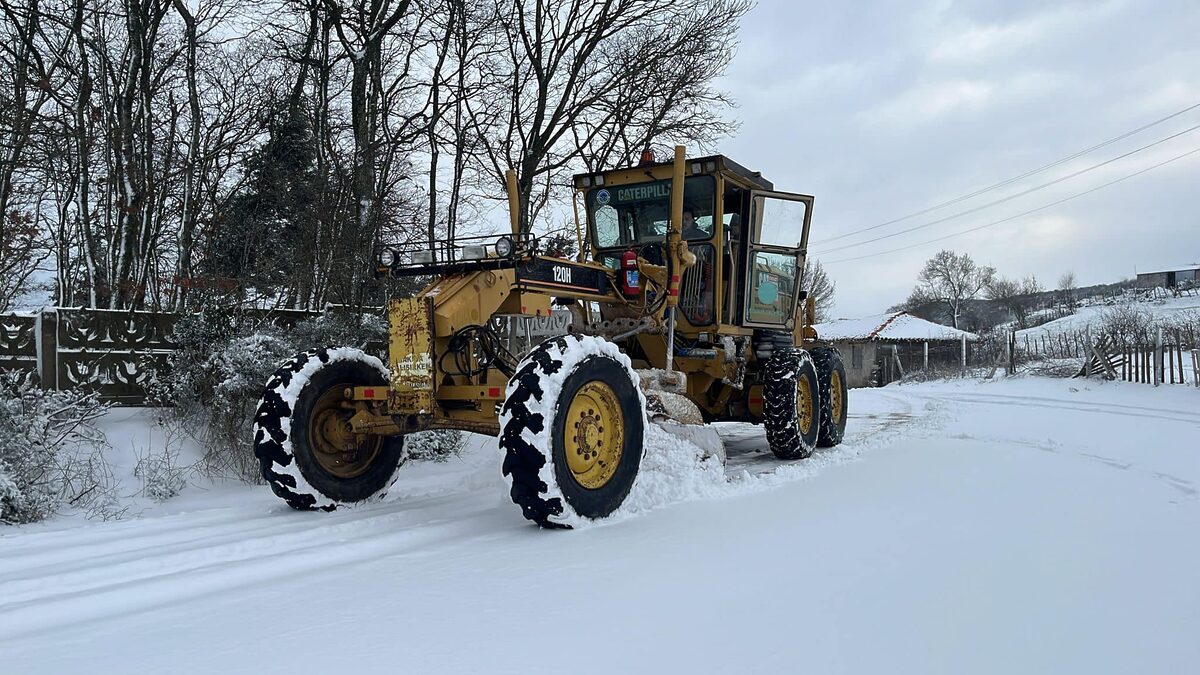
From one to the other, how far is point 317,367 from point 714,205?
423 cm

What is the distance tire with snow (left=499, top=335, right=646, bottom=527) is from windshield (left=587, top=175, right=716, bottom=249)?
120 inches

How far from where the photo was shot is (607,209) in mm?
8250

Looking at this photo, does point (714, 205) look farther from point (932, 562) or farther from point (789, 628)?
point (789, 628)

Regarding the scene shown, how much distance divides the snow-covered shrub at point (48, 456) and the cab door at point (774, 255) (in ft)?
19.9

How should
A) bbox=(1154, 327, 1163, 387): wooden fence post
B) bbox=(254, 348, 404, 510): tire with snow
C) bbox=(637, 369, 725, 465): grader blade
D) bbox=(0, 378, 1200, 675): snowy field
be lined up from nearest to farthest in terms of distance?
1. bbox=(0, 378, 1200, 675): snowy field
2. bbox=(254, 348, 404, 510): tire with snow
3. bbox=(637, 369, 725, 465): grader blade
4. bbox=(1154, 327, 1163, 387): wooden fence post

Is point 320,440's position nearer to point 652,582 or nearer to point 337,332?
point 337,332

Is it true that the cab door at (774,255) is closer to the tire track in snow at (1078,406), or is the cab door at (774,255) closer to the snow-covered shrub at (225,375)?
the snow-covered shrub at (225,375)

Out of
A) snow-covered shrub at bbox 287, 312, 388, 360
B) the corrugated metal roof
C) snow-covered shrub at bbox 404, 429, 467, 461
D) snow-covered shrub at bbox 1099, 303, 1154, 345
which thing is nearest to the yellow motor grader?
snow-covered shrub at bbox 404, 429, 467, 461

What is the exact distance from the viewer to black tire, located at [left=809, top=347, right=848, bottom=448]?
8.91 m

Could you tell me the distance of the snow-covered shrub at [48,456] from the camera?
501 centimetres

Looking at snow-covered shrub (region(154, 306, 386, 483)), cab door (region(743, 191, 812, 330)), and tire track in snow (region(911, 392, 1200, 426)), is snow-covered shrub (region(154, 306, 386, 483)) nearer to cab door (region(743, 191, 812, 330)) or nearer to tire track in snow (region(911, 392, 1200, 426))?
cab door (region(743, 191, 812, 330))

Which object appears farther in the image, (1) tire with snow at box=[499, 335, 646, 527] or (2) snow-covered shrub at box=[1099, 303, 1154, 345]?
(2) snow-covered shrub at box=[1099, 303, 1154, 345]

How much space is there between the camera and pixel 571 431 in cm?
477

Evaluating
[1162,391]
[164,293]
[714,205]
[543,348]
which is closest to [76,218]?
[164,293]
